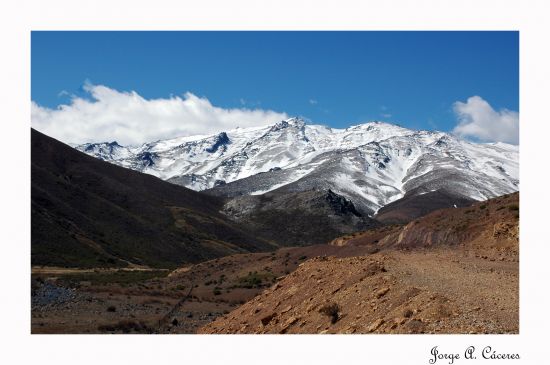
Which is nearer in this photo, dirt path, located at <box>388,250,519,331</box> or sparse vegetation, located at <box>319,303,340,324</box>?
dirt path, located at <box>388,250,519,331</box>

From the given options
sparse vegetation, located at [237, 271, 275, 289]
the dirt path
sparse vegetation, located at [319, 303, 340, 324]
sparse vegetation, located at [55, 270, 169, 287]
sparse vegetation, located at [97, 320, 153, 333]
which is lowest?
sparse vegetation, located at [55, 270, 169, 287]

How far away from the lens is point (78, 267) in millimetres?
80625

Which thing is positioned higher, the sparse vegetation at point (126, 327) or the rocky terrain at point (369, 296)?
the rocky terrain at point (369, 296)

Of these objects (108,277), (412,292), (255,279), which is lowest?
(108,277)

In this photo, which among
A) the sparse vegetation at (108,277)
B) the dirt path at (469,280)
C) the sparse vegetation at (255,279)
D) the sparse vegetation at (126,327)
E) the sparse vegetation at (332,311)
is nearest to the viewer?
the dirt path at (469,280)

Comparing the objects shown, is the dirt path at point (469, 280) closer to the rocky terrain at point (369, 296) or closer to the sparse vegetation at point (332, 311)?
the rocky terrain at point (369, 296)

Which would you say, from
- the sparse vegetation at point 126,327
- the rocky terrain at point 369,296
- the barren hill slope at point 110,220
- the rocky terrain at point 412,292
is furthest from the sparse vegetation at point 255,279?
the barren hill slope at point 110,220

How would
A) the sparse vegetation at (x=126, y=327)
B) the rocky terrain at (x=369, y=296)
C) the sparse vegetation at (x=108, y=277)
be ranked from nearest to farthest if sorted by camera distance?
the rocky terrain at (x=369, y=296), the sparse vegetation at (x=126, y=327), the sparse vegetation at (x=108, y=277)

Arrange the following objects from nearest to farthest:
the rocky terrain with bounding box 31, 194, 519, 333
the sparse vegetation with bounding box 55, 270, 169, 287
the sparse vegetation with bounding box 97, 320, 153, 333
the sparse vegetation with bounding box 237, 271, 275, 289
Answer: the rocky terrain with bounding box 31, 194, 519, 333
the sparse vegetation with bounding box 97, 320, 153, 333
the sparse vegetation with bounding box 237, 271, 275, 289
the sparse vegetation with bounding box 55, 270, 169, 287

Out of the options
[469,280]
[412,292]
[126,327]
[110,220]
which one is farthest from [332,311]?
[110,220]

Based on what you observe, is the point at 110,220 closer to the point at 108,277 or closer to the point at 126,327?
the point at 108,277

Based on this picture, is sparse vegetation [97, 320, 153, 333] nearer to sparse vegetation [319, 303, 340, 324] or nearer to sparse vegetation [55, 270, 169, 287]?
sparse vegetation [319, 303, 340, 324]

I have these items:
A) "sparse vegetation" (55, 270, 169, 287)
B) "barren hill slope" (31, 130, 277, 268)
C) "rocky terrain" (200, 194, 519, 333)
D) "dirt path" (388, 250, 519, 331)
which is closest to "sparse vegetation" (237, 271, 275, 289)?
"sparse vegetation" (55, 270, 169, 287)
